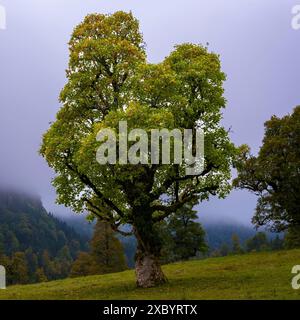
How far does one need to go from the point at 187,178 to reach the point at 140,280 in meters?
8.91

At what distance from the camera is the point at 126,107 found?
128 feet

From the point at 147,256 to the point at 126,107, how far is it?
39.3 ft

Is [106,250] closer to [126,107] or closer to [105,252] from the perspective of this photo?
[105,252]

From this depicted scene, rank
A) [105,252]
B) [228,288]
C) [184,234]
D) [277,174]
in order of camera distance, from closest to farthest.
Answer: [228,288]
[277,174]
[184,234]
[105,252]

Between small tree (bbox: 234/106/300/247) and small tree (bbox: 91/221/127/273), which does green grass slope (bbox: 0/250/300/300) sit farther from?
small tree (bbox: 91/221/127/273)

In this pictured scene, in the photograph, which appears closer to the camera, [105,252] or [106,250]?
[105,252]

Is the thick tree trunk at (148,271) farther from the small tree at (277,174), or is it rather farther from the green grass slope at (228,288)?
the small tree at (277,174)

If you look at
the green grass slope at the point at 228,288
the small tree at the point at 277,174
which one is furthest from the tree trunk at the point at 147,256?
the small tree at the point at 277,174

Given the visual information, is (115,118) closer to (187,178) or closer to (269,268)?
(187,178)

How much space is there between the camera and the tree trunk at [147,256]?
38.7 m

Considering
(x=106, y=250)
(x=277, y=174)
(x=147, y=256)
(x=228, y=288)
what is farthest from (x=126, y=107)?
(x=106, y=250)

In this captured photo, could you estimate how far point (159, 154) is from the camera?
3525 cm

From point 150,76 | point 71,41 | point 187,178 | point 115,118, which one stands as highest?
point 71,41
